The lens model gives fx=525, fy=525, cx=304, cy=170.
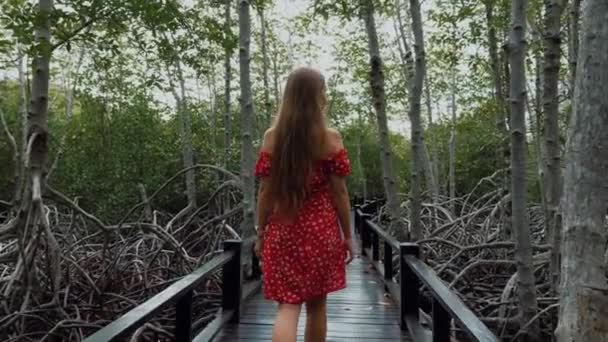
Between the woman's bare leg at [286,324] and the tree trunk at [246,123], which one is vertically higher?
the tree trunk at [246,123]

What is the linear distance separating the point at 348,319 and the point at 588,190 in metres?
2.06

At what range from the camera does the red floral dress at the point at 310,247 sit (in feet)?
6.55

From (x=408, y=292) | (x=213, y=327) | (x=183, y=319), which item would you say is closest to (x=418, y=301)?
(x=408, y=292)

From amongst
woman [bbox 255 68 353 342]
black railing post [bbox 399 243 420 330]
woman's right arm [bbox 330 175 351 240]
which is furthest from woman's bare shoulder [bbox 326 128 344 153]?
black railing post [bbox 399 243 420 330]

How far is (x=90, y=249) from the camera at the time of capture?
6.83 metres

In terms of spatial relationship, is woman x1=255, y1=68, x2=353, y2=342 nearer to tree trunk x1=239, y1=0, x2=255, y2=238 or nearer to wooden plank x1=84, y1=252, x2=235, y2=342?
wooden plank x1=84, y1=252, x2=235, y2=342

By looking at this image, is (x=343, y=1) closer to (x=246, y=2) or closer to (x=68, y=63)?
(x=246, y=2)

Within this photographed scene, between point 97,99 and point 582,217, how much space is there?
36.3ft

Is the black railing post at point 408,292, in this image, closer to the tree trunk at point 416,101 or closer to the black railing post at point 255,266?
the tree trunk at point 416,101

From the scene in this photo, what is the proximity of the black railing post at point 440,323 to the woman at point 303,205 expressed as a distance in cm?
39

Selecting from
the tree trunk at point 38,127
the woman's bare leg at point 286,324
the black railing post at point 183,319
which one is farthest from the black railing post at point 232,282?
the tree trunk at point 38,127

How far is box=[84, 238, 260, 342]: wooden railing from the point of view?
1.45 metres

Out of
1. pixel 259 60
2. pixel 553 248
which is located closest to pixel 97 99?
pixel 259 60

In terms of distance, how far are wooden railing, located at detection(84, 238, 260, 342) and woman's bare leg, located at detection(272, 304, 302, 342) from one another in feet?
1.27
